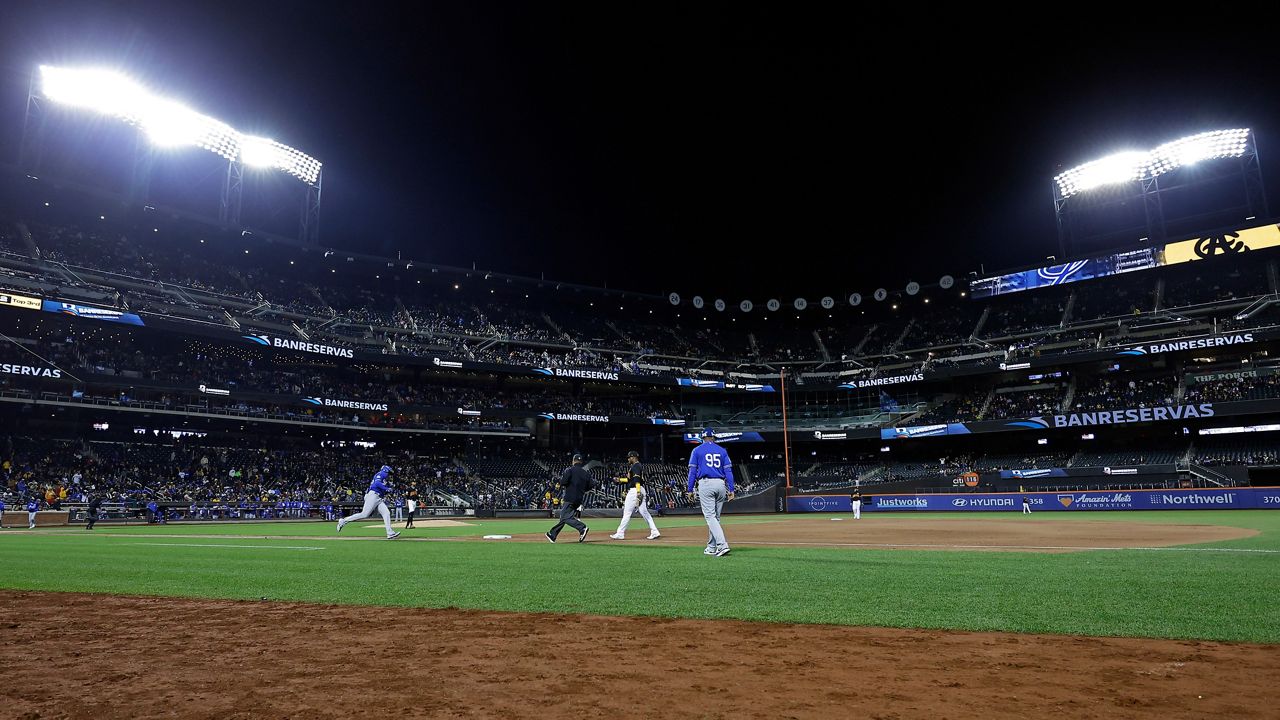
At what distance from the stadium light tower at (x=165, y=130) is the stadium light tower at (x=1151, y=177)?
52480mm

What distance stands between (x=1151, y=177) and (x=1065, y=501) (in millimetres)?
26357

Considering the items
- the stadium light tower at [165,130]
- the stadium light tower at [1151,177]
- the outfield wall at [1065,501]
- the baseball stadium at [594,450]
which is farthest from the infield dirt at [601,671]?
the stadium light tower at [1151,177]

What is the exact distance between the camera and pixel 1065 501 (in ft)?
115

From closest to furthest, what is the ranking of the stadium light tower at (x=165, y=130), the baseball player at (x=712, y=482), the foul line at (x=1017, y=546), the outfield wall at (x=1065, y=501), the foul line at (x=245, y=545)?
the baseball player at (x=712, y=482) < the foul line at (x=1017, y=546) < the foul line at (x=245, y=545) < the outfield wall at (x=1065, y=501) < the stadium light tower at (x=165, y=130)

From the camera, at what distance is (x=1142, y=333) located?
46062 mm

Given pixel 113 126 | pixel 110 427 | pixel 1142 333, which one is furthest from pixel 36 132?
pixel 1142 333

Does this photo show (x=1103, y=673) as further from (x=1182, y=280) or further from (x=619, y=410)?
(x=1182, y=280)

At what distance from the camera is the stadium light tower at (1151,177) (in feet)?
144

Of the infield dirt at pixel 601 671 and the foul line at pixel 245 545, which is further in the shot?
the foul line at pixel 245 545

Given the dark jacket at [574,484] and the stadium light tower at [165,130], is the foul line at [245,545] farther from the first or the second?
the stadium light tower at [165,130]

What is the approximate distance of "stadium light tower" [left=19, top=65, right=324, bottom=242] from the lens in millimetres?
36781

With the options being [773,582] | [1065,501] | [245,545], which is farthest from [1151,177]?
[245,545]

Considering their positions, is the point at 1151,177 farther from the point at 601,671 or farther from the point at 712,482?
the point at 601,671

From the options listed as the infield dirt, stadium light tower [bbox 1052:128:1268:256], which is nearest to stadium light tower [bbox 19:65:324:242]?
the infield dirt
